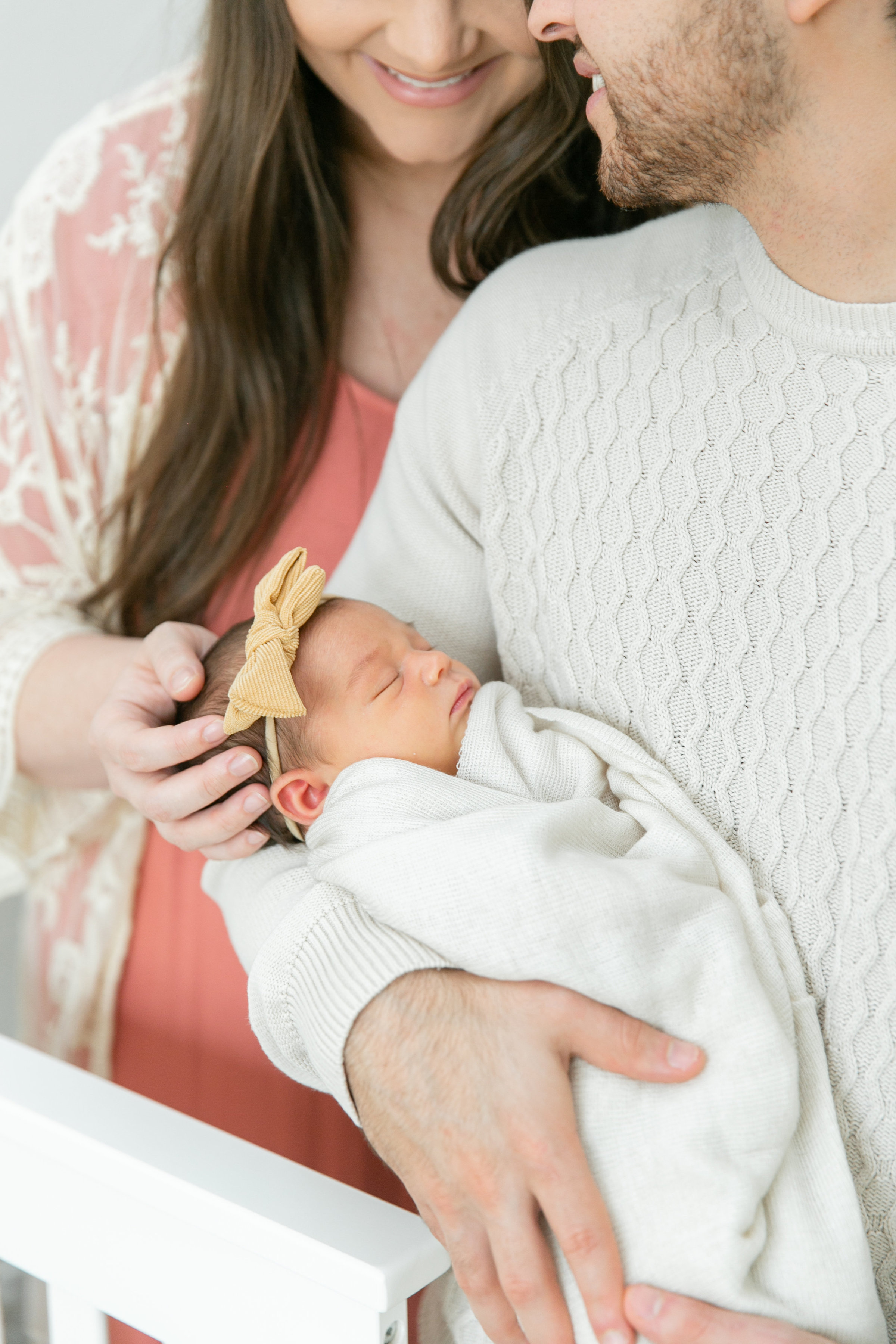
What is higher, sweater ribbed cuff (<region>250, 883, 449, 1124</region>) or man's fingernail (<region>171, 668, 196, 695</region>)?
man's fingernail (<region>171, 668, 196, 695</region>)

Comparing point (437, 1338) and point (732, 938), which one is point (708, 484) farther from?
point (437, 1338)

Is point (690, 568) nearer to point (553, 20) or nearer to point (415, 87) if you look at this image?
point (553, 20)

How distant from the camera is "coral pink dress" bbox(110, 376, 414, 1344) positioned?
1.46 m

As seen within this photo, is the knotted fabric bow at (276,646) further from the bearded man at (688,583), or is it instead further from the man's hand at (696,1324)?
the man's hand at (696,1324)

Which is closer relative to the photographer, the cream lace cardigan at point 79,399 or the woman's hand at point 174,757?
the woman's hand at point 174,757

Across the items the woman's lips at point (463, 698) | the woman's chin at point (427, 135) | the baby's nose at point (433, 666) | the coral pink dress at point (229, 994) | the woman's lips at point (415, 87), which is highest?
the woman's lips at point (415, 87)

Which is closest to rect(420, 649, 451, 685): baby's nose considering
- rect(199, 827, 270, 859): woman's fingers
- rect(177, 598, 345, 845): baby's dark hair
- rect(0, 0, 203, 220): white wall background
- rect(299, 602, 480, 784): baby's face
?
rect(299, 602, 480, 784): baby's face

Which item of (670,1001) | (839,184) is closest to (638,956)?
(670,1001)

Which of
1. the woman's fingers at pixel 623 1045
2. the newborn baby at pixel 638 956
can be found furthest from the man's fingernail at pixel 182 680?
the woman's fingers at pixel 623 1045

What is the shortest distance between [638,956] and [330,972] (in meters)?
0.24

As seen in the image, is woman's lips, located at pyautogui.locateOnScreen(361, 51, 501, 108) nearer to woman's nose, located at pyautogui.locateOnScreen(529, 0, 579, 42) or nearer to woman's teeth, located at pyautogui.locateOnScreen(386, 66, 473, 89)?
woman's teeth, located at pyautogui.locateOnScreen(386, 66, 473, 89)

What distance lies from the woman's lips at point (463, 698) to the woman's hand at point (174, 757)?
0.65ft

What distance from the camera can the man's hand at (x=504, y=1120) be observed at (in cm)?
85

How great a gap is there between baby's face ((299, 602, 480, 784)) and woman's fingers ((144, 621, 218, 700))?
126 mm
